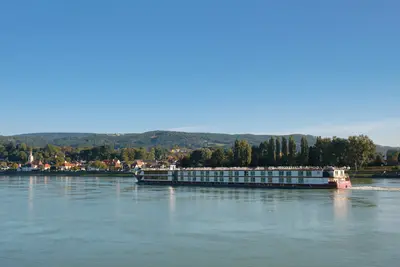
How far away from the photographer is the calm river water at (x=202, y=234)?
73.8 ft

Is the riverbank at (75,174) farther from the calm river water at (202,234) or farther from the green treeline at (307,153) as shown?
the calm river water at (202,234)

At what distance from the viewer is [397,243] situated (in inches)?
1009

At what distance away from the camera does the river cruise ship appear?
6644cm

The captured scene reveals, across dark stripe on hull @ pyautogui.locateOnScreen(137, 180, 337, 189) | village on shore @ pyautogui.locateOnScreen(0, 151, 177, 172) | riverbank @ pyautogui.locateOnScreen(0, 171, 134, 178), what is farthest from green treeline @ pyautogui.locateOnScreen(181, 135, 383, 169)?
village on shore @ pyautogui.locateOnScreen(0, 151, 177, 172)

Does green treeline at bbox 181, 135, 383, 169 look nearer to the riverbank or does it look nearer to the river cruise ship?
the river cruise ship

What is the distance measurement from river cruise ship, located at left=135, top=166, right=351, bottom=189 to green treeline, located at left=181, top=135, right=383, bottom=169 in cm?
1611

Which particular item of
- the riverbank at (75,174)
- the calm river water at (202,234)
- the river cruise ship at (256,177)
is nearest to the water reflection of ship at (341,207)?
the calm river water at (202,234)

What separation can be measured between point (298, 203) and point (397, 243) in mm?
20208

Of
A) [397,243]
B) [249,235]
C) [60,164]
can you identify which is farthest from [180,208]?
[60,164]

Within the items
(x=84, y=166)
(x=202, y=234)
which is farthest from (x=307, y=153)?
(x=84, y=166)

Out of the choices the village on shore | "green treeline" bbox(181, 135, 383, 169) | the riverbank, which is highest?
"green treeline" bbox(181, 135, 383, 169)

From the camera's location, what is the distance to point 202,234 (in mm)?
28859

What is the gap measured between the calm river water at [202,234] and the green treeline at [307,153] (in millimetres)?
49160

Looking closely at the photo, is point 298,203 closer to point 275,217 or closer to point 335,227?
point 275,217
